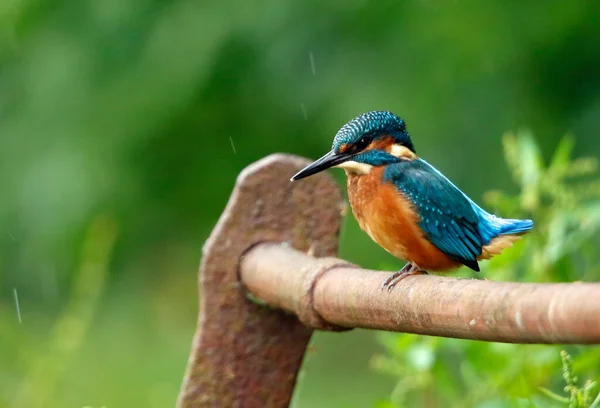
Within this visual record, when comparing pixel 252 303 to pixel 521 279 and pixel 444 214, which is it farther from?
pixel 521 279

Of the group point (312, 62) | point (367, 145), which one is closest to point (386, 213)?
point (367, 145)

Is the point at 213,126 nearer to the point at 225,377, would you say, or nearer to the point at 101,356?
the point at 101,356

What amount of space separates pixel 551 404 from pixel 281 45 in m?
2.33

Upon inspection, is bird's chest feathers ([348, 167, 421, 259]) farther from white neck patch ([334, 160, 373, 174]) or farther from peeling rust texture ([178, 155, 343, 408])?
peeling rust texture ([178, 155, 343, 408])

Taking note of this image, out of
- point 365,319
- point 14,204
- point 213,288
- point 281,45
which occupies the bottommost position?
point 365,319

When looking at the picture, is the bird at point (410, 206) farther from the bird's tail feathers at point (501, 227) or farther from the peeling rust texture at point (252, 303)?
the peeling rust texture at point (252, 303)

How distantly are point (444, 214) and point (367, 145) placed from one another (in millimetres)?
196

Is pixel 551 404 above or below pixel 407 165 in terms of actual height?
below

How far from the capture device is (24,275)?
4.64 meters

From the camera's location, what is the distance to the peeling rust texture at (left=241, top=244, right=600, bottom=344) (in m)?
1.21

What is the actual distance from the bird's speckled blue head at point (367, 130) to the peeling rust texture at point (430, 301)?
23 cm

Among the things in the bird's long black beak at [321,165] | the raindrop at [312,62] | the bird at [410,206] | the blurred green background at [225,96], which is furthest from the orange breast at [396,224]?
the raindrop at [312,62]

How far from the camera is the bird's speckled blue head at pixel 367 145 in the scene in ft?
7.17

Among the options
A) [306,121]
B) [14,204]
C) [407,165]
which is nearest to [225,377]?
[407,165]
